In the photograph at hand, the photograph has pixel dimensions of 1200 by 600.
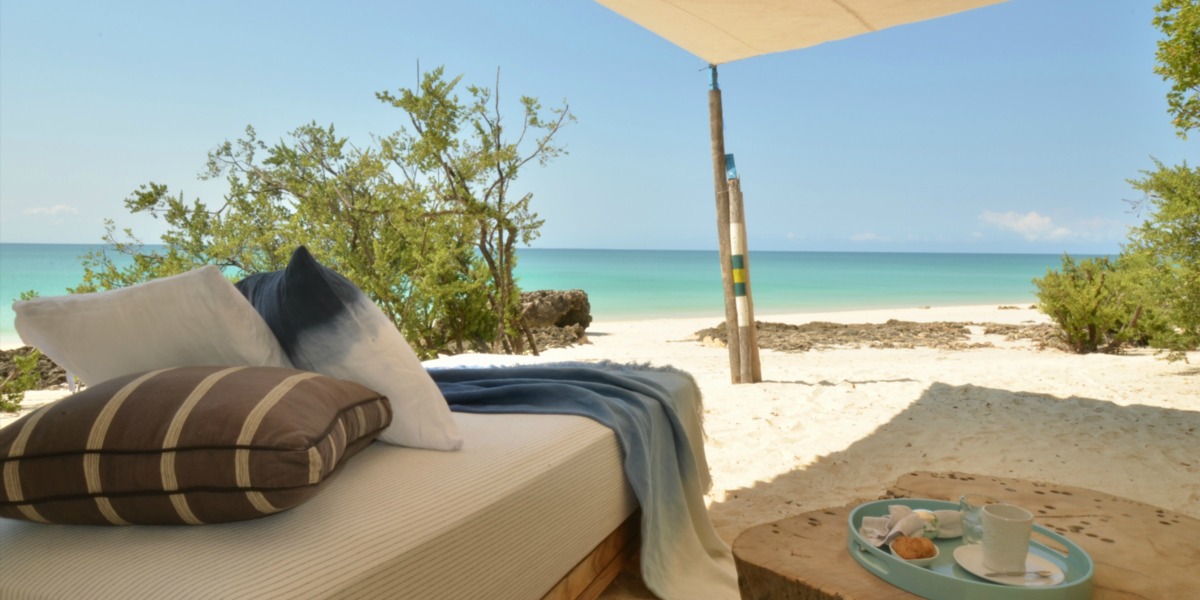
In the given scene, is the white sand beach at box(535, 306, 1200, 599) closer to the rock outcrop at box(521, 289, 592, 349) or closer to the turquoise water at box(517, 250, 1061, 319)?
the rock outcrop at box(521, 289, 592, 349)

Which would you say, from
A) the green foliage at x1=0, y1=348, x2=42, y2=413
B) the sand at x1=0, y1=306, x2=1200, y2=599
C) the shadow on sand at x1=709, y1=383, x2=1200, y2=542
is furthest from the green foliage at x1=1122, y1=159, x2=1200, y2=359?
the green foliage at x1=0, y1=348, x2=42, y2=413

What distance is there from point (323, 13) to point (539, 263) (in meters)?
16.0

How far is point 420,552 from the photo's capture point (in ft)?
3.93

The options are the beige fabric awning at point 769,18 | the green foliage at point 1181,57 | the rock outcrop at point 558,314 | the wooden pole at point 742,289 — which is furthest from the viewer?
the rock outcrop at point 558,314

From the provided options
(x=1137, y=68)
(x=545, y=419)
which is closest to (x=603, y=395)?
(x=545, y=419)

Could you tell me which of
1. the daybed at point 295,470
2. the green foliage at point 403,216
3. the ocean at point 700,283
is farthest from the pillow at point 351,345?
the ocean at point 700,283

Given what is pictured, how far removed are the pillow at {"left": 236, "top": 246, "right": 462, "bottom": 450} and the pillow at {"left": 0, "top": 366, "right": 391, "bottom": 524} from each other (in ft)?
1.11

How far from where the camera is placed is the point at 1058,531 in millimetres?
1413

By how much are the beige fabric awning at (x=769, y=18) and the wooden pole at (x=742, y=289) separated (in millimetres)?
1054

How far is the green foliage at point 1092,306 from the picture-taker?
634cm

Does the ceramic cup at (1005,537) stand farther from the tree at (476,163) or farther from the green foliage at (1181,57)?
the tree at (476,163)

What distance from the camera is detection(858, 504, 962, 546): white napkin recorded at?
1308 mm

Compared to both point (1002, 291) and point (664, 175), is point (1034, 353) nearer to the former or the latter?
point (1002, 291)

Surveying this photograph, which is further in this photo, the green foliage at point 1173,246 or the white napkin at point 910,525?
the green foliage at point 1173,246
